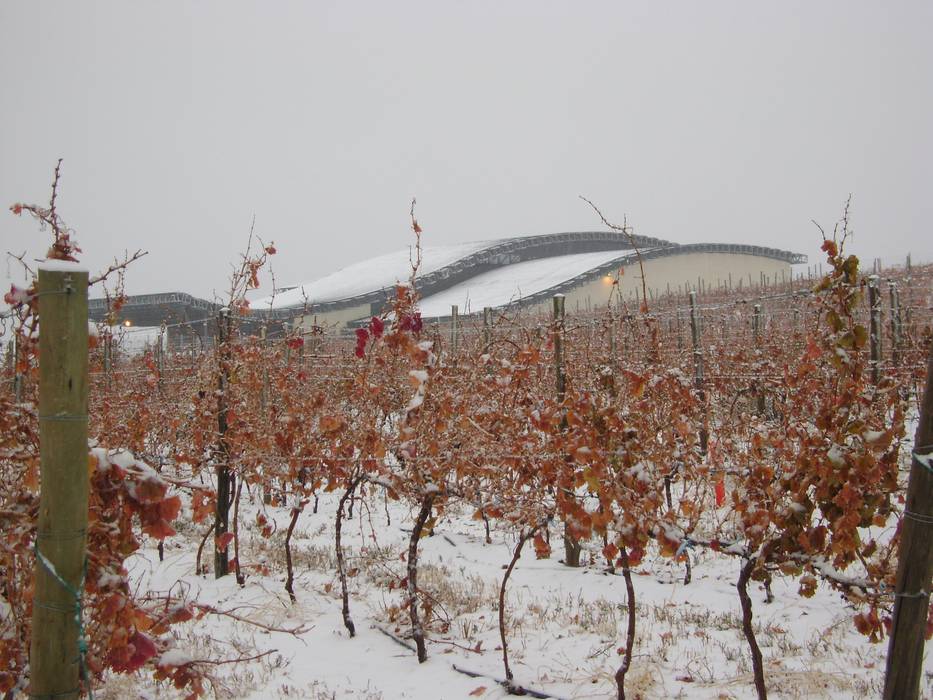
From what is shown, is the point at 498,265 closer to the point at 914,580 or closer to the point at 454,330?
the point at 454,330

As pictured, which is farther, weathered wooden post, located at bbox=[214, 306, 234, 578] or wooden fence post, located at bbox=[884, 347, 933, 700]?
weathered wooden post, located at bbox=[214, 306, 234, 578]

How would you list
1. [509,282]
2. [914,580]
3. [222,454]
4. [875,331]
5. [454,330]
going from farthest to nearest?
1. [509,282]
2. [454,330]
3. [875,331]
4. [222,454]
5. [914,580]

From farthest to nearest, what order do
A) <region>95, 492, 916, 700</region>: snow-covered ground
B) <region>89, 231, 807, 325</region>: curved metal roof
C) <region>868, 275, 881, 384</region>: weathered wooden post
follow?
<region>89, 231, 807, 325</region>: curved metal roof
<region>868, 275, 881, 384</region>: weathered wooden post
<region>95, 492, 916, 700</region>: snow-covered ground

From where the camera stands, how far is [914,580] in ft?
6.81

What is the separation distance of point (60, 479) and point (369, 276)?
38.3 m

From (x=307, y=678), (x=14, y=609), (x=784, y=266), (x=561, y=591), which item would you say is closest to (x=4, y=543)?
(x=14, y=609)

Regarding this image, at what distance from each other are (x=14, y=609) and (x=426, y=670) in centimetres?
232

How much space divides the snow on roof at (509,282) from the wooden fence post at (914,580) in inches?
1038

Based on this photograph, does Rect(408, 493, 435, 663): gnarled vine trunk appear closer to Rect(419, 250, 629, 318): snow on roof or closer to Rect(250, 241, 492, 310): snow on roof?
Rect(419, 250, 629, 318): snow on roof

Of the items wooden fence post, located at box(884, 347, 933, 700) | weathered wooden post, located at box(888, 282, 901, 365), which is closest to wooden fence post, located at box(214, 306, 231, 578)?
wooden fence post, located at box(884, 347, 933, 700)

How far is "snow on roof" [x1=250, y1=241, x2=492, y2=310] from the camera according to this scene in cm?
3491

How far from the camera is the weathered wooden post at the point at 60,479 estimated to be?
1577 millimetres

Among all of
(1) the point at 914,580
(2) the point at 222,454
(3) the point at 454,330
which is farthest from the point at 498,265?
(1) the point at 914,580

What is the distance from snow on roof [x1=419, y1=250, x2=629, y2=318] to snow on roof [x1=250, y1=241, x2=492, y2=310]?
2041mm
